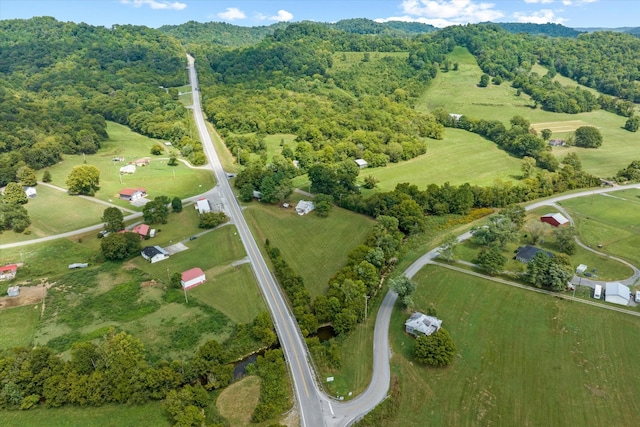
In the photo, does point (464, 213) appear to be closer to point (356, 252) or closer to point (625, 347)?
point (356, 252)

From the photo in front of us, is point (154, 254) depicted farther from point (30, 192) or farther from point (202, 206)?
point (30, 192)

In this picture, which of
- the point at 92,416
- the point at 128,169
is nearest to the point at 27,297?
the point at 92,416

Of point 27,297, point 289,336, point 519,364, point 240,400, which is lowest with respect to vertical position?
point 240,400

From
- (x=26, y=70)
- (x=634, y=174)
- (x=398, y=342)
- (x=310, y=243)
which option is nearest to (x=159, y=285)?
(x=310, y=243)

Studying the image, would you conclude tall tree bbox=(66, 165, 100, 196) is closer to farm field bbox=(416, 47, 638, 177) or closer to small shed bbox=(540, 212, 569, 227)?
small shed bbox=(540, 212, 569, 227)

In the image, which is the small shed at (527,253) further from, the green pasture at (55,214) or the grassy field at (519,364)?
the green pasture at (55,214)
